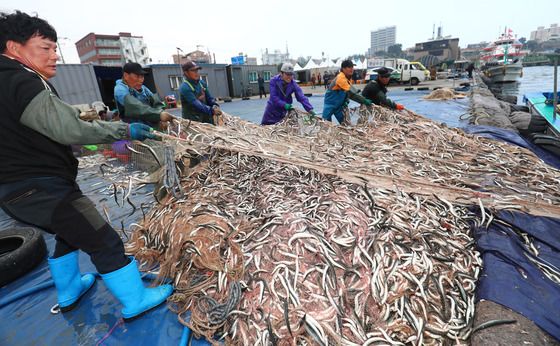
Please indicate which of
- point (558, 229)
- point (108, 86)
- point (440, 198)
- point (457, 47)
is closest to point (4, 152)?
point (440, 198)

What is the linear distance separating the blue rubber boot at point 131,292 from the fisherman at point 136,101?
5.98ft

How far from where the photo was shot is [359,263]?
2064 millimetres

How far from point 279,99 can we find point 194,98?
Result: 1.75 m

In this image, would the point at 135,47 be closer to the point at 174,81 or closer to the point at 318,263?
the point at 174,81

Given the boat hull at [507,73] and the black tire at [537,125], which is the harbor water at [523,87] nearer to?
the boat hull at [507,73]

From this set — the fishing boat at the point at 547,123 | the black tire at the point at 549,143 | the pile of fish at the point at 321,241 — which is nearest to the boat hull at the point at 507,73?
the fishing boat at the point at 547,123

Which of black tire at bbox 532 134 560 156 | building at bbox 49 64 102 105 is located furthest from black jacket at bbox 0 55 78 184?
building at bbox 49 64 102 105

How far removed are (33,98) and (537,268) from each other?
3571 mm

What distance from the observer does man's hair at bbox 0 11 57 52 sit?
5.50ft

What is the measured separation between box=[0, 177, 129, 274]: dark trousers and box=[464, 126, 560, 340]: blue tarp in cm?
260

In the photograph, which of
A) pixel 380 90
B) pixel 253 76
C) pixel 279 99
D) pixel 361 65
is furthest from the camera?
pixel 361 65

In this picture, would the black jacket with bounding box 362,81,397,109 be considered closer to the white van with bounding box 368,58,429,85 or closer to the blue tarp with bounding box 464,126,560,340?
the blue tarp with bounding box 464,126,560,340

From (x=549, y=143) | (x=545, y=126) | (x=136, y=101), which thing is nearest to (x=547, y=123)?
(x=545, y=126)

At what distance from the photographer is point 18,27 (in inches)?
66.7
